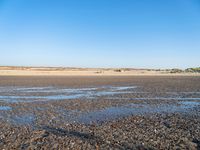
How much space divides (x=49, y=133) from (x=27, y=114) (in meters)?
5.23

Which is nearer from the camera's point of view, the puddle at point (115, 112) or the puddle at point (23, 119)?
the puddle at point (23, 119)

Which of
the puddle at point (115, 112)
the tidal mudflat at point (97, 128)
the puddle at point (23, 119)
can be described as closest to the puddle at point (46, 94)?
the tidal mudflat at point (97, 128)

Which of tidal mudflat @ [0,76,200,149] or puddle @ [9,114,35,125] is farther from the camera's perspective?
puddle @ [9,114,35,125]

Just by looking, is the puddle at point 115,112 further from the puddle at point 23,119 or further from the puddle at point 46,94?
the puddle at point 46,94

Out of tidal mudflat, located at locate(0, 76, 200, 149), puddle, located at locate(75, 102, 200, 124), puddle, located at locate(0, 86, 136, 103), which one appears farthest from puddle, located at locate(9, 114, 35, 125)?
puddle, located at locate(0, 86, 136, 103)

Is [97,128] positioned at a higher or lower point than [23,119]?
higher

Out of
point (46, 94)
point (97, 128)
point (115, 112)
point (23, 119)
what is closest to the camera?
point (97, 128)

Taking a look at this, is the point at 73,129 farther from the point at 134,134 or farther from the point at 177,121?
the point at 177,121

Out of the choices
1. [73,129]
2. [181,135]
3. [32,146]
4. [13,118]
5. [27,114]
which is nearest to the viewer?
[32,146]

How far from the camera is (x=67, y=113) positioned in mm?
16156

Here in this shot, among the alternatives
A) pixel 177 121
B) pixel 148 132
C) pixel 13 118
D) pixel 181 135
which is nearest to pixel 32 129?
pixel 13 118

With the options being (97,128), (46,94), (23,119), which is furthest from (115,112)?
(46,94)

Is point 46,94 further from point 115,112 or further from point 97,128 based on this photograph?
point 97,128

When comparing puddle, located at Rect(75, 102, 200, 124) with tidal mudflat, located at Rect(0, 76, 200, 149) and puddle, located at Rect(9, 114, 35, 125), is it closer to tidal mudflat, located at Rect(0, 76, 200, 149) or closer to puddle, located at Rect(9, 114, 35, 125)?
tidal mudflat, located at Rect(0, 76, 200, 149)
